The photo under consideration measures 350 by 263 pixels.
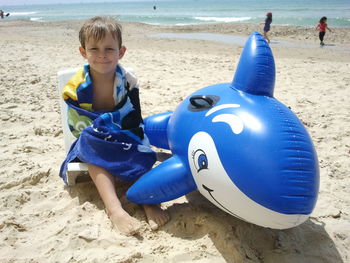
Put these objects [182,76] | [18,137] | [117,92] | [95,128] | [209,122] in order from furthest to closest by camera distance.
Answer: [182,76]
[18,137]
[117,92]
[95,128]
[209,122]

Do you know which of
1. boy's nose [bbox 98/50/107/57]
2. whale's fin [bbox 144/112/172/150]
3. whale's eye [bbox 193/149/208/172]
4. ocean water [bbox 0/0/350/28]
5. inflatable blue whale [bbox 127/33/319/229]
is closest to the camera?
inflatable blue whale [bbox 127/33/319/229]

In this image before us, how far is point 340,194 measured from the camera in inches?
98.8

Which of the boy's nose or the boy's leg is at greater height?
the boy's nose

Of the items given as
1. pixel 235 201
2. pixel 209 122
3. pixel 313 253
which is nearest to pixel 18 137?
pixel 209 122

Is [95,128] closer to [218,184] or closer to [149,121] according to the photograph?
[149,121]

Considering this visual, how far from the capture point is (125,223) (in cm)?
200

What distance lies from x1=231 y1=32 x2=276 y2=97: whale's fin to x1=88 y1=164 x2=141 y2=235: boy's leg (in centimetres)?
100

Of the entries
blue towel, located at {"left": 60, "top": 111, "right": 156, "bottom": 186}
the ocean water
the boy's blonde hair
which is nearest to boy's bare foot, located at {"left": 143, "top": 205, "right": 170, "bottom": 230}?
blue towel, located at {"left": 60, "top": 111, "right": 156, "bottom": 186}

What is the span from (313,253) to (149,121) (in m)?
1.51

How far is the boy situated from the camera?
7.23 feet

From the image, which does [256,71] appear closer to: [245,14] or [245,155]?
[245,155]

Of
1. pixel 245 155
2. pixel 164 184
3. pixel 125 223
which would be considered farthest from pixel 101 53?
pixel 245 155

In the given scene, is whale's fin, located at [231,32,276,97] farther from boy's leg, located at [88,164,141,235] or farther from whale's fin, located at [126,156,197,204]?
boy's leg, located at [88,164,141,235]

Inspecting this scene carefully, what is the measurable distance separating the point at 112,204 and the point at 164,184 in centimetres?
36
